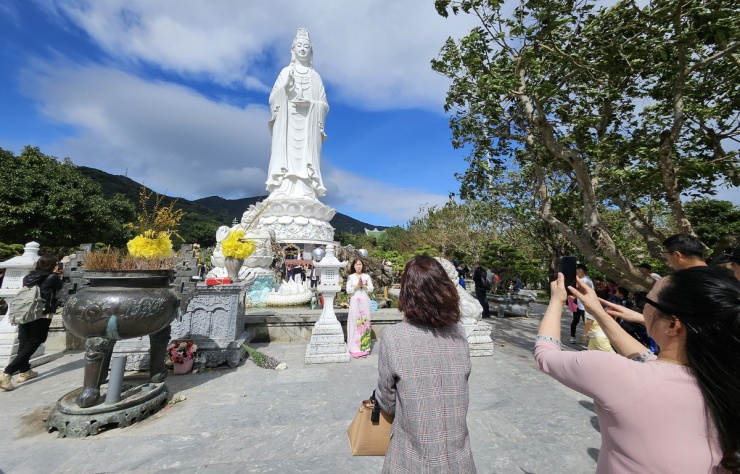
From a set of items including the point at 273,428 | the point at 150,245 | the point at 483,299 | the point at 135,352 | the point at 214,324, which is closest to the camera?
the point at 273,428

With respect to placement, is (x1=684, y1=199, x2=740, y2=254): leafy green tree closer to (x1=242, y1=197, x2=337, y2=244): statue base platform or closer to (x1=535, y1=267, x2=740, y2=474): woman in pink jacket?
(x1=242, y1=197, x2=337, y2=244): statue base platform

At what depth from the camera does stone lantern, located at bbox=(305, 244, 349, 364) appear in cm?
461

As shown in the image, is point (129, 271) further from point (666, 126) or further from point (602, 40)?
point (666, 126)

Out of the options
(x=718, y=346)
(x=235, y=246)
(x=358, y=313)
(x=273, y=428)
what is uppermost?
(x=235, y=246)

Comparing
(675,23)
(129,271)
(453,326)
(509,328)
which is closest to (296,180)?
(509,328)

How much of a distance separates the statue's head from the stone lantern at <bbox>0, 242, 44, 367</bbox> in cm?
1077

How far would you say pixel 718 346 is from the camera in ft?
3.00

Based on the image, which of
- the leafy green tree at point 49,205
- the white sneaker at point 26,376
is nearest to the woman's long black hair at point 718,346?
the white sneaker at point 26,376

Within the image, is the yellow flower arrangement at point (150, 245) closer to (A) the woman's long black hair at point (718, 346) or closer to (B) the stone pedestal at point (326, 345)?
Answer: (B) the stone pedestal at point (326, 345)

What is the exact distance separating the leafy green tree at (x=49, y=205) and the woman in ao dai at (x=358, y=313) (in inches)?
587

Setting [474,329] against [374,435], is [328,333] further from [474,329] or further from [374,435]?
[374,435]

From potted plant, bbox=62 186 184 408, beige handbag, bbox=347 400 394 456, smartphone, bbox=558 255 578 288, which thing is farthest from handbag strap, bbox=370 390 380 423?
potted plant, bbox=62 186 184 408

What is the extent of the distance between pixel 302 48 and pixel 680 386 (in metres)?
14.4

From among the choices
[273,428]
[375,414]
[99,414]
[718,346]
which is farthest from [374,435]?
[99,414]
